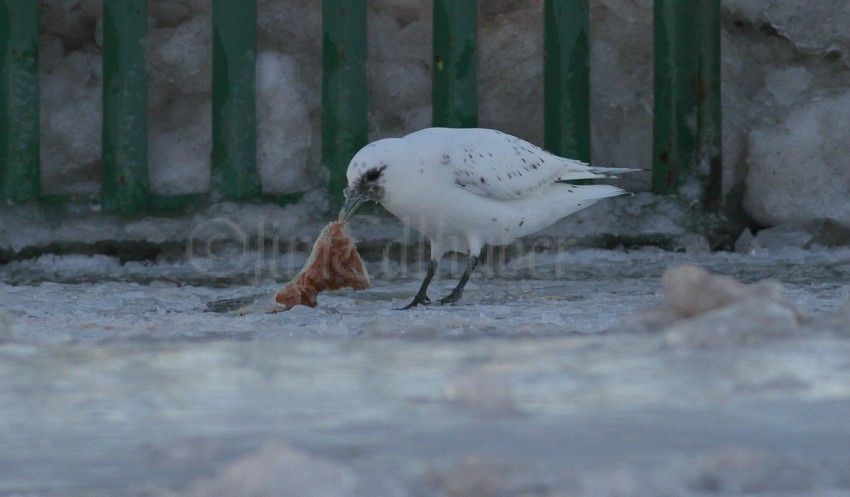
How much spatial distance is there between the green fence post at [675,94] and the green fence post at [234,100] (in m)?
1.50

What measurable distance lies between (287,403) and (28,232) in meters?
3.27

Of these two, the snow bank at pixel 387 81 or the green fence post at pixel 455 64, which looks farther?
the snow bank at pixel 387 81

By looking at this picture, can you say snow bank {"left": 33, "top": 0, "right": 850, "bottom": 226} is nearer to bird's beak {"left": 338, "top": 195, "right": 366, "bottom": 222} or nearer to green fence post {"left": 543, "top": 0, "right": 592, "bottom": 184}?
green fence post {"left": 543, "top": 0, "right": 592, "bottom": 184}

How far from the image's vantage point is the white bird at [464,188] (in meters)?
4.08

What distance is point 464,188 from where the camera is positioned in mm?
4184

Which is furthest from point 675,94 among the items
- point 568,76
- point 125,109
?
point 125,109

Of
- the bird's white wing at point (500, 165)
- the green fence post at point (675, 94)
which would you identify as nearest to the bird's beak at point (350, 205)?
the bird's white wing at point (500, 165)

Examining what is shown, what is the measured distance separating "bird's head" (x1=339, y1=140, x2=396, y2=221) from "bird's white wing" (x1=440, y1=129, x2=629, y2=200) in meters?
0.20

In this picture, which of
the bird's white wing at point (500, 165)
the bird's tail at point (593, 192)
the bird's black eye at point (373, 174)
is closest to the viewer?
the bird's black eye at point (373, 174)

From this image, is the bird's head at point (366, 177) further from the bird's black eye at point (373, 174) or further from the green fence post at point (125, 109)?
the green fence post at point (125, 109)

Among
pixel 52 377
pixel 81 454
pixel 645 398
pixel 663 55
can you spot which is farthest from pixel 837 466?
pixel 663 55

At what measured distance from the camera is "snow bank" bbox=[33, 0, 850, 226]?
201 inches

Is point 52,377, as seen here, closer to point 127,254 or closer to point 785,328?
point 785,328

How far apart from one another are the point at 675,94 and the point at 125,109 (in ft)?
6.67
